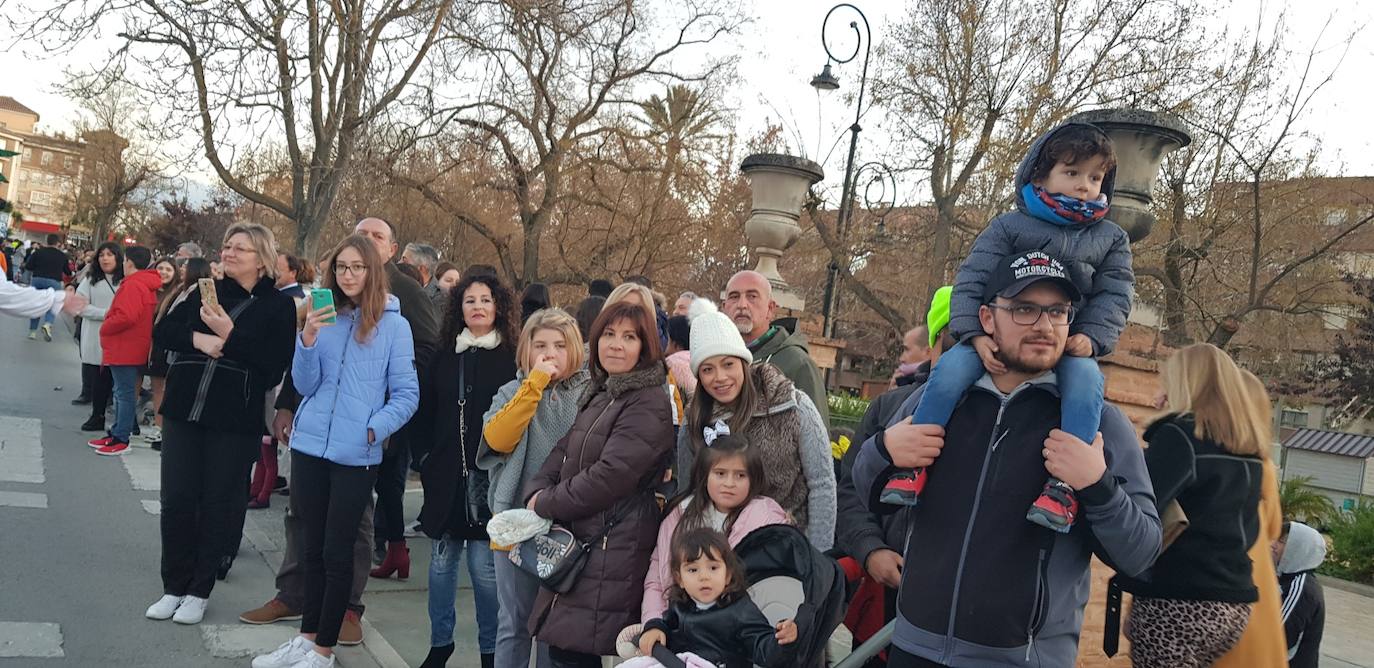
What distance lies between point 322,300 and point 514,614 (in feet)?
5.83

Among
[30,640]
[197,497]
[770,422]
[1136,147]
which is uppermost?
[1136,147]

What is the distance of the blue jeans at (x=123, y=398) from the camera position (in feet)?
31.8

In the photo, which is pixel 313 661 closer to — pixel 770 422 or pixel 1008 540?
pixel 770 422

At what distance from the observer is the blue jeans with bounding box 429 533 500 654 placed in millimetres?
4757

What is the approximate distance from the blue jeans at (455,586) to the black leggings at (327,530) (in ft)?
1.40

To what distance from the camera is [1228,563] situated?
141 inches

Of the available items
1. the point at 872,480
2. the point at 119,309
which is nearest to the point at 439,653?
the point at 872,480

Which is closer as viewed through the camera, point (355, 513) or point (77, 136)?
point (355, 513)

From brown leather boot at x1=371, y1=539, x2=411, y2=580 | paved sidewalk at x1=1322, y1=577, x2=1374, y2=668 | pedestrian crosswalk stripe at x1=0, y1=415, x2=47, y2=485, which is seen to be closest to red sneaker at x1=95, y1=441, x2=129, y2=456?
pedestrian crosswalk stripe at x1=0, y1=415, x2=47, y2=485

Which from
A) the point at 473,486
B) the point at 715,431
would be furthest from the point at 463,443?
the point at 715,431

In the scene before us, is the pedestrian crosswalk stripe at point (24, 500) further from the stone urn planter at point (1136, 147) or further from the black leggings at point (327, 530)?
the stone urn planter at point (1136, 147)

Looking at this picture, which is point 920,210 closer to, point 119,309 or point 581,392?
point 119,309

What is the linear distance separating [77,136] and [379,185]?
151ft

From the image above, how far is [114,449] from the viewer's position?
9555mm
